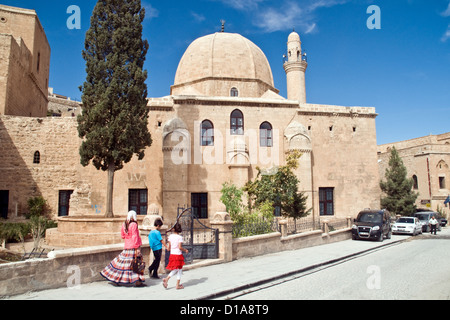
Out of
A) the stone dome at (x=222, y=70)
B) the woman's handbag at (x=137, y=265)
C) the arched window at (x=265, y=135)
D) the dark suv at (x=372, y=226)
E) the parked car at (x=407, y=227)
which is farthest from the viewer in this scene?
the stone dome at (x=222, y=70)

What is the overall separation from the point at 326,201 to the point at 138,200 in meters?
11.6

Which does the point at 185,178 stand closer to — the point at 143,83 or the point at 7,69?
→ the point at 143,83

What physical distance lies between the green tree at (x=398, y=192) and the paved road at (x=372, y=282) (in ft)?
49.4

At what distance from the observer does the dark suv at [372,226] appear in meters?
15.2

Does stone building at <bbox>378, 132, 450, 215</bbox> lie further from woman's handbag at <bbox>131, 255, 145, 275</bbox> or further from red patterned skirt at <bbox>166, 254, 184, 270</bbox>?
woman's handbag at <bbox>131, 255, 145, 275</bbox>

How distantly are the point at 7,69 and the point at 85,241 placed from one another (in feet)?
36.0

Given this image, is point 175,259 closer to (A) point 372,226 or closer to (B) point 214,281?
(B) point 214,281

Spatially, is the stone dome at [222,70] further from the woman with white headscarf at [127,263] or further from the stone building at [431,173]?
the stone building at [431,173]

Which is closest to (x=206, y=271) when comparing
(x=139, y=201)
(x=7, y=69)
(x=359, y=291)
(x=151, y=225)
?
(x=151, y=225)

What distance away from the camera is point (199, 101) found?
19.3 metres

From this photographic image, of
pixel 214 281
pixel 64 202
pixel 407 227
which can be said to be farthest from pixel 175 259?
pixel 407 227

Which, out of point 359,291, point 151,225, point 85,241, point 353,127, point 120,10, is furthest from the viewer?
point 353,127

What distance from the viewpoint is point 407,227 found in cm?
1864

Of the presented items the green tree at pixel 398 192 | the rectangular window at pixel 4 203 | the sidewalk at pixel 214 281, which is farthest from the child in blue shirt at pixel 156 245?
the green tree at pixel 398 192
